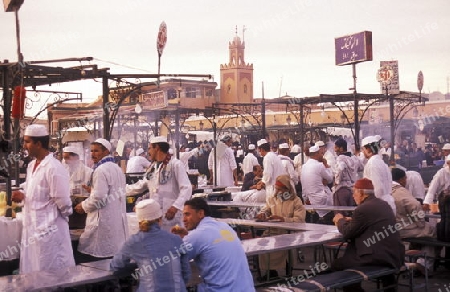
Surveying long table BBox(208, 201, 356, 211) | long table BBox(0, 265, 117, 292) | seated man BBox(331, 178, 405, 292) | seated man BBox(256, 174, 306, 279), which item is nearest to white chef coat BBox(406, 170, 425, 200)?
long table BBox(208, 201, 356, 211)

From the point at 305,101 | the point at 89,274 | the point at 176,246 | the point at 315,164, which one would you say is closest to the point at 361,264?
the point at 176,246

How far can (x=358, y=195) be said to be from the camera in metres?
6.16

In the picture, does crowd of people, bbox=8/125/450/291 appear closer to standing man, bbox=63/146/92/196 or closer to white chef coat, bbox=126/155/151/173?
standing man, bbox=63/146/92/196

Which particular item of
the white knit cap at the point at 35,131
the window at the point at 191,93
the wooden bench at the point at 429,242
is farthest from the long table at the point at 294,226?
the window at the point at 191,93

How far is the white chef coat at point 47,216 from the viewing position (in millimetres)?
5039

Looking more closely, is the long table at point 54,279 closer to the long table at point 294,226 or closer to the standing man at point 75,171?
the long table at point 294,226

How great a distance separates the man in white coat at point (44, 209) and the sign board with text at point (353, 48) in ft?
45.2

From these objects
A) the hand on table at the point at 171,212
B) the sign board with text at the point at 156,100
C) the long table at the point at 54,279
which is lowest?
the long table at the point at 54,279

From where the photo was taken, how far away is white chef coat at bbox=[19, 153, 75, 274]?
16.5 ft

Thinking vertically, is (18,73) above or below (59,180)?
above

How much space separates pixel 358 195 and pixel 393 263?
814mm

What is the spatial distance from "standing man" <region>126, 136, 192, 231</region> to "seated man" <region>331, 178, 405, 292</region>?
1798mm

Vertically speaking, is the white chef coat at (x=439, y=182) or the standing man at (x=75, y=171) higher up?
the standing man at (x=75, y=171)

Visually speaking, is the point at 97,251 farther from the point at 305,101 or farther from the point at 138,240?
the point at 305,101
